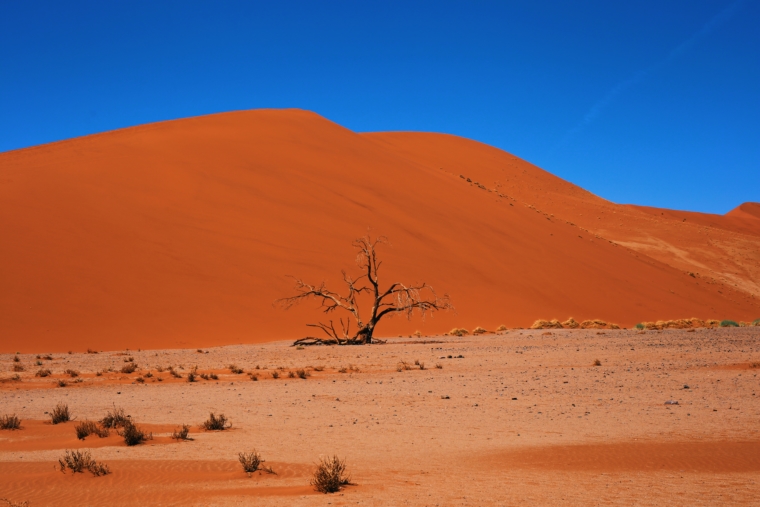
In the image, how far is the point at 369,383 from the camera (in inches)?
498

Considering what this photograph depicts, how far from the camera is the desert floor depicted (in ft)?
17.9

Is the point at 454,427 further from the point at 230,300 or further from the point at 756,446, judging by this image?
the point at 230,300

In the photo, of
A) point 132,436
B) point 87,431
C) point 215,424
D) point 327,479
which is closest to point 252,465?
point 327,479

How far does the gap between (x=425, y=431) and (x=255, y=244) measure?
20119 mm

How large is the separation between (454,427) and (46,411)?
6130 millimetres

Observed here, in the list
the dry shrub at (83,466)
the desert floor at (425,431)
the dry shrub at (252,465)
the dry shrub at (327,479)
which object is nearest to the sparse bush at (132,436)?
the desert floor at (425,431)

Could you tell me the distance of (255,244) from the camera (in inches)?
1075

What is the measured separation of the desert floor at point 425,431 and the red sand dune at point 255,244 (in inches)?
212

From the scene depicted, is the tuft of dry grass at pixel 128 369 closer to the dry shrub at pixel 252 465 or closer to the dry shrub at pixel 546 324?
the dry shrub at pixel 252 465

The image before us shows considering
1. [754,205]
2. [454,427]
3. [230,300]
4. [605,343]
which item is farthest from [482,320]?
[754,205]

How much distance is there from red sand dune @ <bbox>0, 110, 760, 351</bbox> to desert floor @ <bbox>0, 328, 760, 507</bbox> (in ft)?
17.7

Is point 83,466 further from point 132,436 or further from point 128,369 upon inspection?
point 128,369

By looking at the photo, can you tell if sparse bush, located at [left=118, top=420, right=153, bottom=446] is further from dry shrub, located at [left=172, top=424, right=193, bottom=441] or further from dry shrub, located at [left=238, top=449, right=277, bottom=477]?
dry shrub, located at [left=238, top=449, right=277, bottom=477]

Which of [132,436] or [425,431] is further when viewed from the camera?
[425,431]
